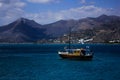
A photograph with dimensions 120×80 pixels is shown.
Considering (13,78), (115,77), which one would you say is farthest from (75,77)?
(13,78)

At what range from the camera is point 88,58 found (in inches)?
4439

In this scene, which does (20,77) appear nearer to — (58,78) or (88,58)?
(58,78)

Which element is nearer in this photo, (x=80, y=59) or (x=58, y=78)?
(x=58, y=78)

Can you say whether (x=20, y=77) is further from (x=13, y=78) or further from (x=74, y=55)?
(x=74, y=55)

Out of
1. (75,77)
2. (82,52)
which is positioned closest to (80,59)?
(82,52)

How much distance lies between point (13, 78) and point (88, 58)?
5264 centimetres

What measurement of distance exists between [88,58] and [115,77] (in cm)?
4797

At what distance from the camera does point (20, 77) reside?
214ft

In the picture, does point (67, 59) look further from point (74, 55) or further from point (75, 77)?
point (75, 77)

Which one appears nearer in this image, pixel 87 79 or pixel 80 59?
pixel 87 79

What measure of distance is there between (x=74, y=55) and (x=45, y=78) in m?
51.5

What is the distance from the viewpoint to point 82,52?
112 m

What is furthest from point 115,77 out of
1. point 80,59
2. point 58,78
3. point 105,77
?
point 80,59

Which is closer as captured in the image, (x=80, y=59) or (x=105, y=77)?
A: (x=105, y=77)
